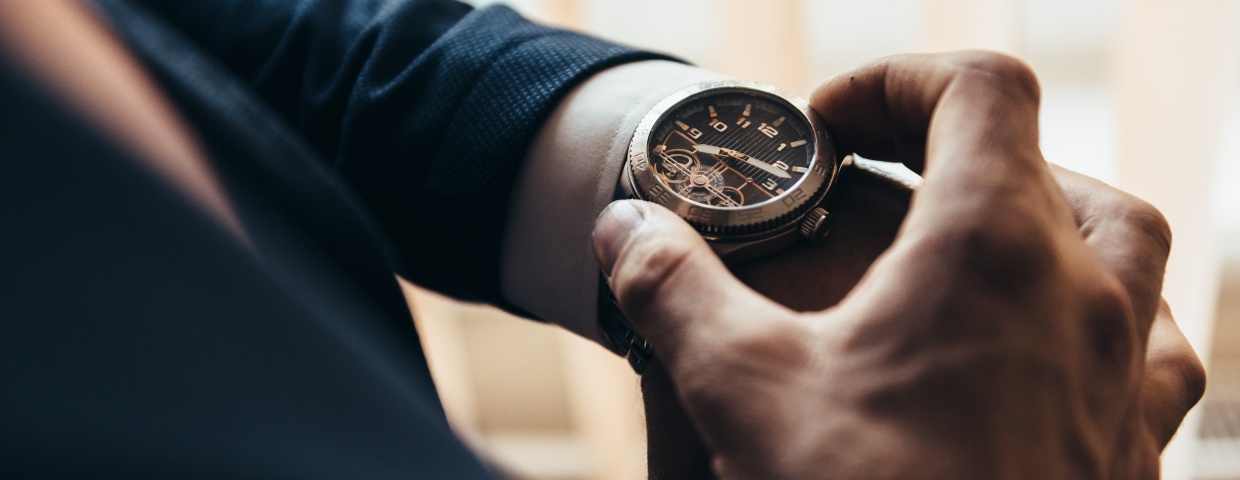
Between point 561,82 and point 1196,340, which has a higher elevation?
point 561,82

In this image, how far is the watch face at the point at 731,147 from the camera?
1.93 feet

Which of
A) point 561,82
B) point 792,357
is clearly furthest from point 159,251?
point 561,82

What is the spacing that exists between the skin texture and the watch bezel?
0.09 metres

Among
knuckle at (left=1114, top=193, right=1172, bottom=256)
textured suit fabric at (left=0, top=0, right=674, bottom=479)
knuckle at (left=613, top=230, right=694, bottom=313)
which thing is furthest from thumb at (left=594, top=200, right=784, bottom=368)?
knuckle at (left=1114, top=193, right=1172, bottom=256)

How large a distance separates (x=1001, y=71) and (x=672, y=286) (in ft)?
0.65

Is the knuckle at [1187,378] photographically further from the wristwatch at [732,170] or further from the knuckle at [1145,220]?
the wristwatch at [732,170]

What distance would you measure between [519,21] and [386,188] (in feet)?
0.56

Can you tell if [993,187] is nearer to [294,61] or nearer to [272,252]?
[272,252]

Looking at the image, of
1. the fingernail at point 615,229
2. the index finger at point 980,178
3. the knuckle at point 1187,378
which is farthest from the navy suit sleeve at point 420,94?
the knuckle at point 1187,378

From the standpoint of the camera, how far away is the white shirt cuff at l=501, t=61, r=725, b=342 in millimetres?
623

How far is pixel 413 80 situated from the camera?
651 mm

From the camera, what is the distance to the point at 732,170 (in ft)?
1.96

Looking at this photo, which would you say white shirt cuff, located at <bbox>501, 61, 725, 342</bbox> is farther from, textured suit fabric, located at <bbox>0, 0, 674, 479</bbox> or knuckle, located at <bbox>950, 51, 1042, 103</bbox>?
knuckle, located at <bbox>950, 51, 1042, 103</bbox>

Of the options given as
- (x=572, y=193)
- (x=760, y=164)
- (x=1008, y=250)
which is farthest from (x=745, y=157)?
(x=1008, y=250)
